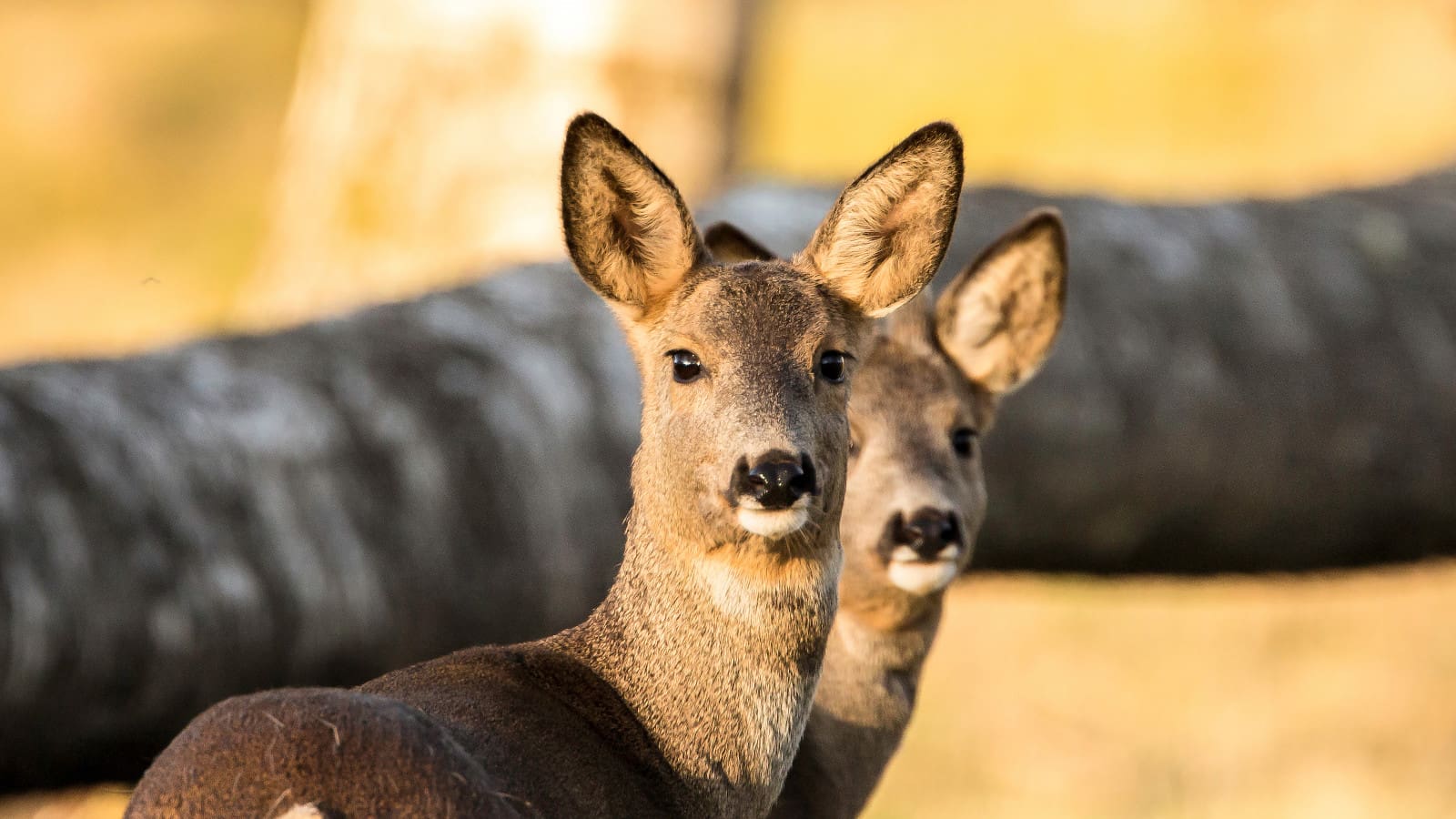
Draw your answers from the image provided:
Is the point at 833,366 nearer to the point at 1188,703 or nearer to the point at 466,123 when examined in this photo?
the point at 466,123

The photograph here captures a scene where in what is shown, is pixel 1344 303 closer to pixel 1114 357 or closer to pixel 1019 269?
pixel 1114 357

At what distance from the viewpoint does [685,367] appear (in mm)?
4289

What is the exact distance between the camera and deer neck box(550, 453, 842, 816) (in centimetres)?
411

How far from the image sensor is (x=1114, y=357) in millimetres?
8836

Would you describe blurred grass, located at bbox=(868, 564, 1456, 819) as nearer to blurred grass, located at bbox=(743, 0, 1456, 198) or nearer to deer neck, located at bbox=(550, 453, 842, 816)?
blurred grass, located at bbox=(743, 0, 1456, 198)

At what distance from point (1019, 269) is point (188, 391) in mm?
2666

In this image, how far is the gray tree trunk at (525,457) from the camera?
5.96 m

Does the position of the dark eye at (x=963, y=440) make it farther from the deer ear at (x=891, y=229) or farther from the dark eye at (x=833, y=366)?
the dark eye at (x=833, y=366)

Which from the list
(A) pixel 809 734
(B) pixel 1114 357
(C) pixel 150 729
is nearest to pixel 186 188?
(B) pixel 1114 357

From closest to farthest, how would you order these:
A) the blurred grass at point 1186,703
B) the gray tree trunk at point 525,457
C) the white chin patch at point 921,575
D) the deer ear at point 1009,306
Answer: the white chin patch at point 921,575, the deer ear at point 1009,306, the gray tree trunk at point 525,457, the blurred grass at point 1186,703

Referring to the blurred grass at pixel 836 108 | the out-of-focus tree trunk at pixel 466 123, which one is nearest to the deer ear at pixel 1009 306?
the out-of-focus tree trunk at pixel 466 123

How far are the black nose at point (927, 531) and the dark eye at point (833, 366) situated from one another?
691 mm

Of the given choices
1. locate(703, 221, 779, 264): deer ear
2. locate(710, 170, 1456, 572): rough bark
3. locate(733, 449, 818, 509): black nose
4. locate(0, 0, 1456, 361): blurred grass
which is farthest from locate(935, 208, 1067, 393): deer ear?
locate(0, 0, 1456, 361): blurred grass

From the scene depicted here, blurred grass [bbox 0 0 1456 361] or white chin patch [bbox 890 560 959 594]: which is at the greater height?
white chin patch [bbox 890 560 959 594]
